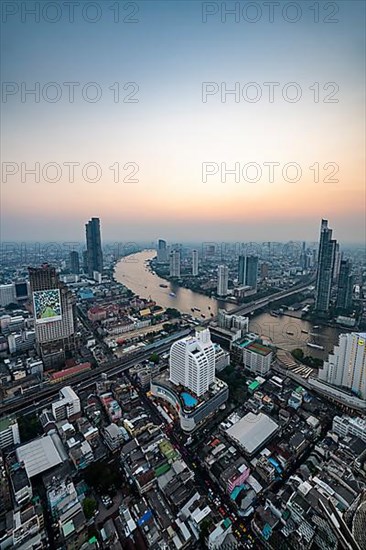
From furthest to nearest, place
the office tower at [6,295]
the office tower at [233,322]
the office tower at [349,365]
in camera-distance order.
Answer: the office tower at [6,295] < the office tower at [233,322] < the office tower at [349,365]

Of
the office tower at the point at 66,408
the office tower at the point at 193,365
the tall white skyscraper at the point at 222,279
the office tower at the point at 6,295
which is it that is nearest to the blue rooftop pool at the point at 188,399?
the office tower at the point at 193,365

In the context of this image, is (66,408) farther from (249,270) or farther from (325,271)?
(249,270)

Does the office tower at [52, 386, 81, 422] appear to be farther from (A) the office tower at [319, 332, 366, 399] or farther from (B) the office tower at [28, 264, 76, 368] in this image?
(A) the office tower at [319, 332, 366, 399]

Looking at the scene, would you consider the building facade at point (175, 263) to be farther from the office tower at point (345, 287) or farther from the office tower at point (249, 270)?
the office tower at point (345, 287)

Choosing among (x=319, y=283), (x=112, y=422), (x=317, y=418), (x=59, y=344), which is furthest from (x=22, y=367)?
(x=319, y=283)

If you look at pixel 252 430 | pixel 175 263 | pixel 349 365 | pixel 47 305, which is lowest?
pixel 252 430

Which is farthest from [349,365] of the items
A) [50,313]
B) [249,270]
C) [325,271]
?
[249,270]

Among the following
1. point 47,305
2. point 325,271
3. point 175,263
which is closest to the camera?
point 47,305
